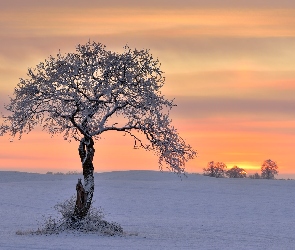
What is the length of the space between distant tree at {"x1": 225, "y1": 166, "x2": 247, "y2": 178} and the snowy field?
77.5 feet

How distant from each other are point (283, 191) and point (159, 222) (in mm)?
28268

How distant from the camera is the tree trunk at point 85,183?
3512cm

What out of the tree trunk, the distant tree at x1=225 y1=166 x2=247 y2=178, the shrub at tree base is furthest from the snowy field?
the distant tree at x1=225 y1=166 x2=247 y2=178

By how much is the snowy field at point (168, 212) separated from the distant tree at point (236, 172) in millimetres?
23627

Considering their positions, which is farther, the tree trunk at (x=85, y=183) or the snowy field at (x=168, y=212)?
the tree trunk at (x=85, y=183)

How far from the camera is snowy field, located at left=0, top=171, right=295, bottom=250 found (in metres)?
31.8

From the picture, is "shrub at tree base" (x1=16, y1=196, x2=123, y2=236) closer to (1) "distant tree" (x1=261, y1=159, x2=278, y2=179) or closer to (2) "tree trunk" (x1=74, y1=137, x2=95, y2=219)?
(2) "tree trunk" (x1=74, y1=137, x2=95, y2=219)

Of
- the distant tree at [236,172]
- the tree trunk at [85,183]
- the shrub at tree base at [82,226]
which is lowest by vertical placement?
the shrub at tree base at [82,226]

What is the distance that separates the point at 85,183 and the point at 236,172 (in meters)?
78.0

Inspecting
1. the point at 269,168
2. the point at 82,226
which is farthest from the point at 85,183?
the point at 269,168

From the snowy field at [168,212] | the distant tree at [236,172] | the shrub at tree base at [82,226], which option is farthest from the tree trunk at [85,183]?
the distant tree at [236,172]

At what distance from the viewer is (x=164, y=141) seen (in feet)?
116

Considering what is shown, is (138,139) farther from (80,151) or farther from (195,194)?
(195,194)

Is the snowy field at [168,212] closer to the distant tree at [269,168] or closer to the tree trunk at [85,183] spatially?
the tree trunk at [85,183]
